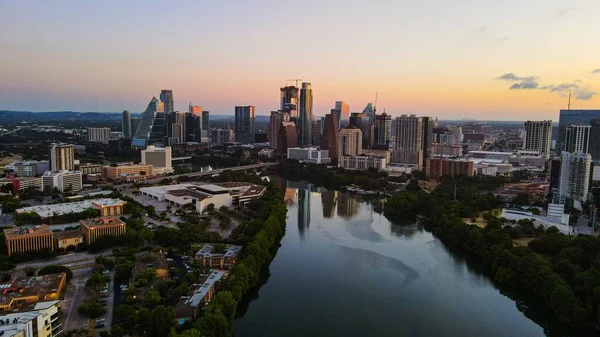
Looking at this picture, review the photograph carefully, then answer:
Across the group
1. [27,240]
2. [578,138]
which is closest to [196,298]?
[27,240]

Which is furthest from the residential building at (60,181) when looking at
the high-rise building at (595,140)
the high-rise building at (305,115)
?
the high-rise building at (595,140)

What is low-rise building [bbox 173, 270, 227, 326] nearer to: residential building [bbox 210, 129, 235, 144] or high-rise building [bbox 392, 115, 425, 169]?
high-rise building [bbox 392, 115, 425, 169]

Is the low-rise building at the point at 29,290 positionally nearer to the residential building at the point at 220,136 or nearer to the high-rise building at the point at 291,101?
the high-rise building at the point at 291,101

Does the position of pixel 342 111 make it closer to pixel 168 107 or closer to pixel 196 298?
pixel 168 107

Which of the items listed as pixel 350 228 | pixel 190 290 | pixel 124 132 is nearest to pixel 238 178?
pixel 350 228

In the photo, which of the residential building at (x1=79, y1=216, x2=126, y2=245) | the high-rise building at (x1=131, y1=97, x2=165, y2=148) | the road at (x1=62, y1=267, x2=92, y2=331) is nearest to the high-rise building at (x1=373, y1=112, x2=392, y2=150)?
the high-rise building at (x1=131, y1=97, x2=165, y2=148)
